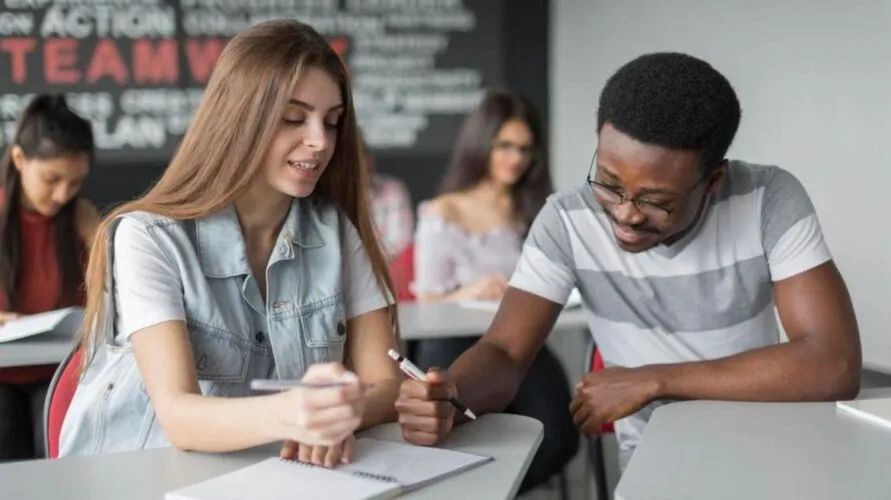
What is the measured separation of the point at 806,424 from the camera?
1.80 meters

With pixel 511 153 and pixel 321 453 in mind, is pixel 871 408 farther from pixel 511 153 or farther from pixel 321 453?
pixel 511 153

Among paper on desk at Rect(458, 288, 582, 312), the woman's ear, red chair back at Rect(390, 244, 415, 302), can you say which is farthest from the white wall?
the woman's ear

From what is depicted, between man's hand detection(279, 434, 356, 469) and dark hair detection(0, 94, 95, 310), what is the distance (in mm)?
2218

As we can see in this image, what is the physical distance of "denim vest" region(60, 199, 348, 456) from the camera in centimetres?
189

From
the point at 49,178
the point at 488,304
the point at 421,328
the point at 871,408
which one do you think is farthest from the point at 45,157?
the point at 871,408

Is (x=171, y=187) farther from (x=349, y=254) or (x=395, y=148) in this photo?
(x=395, y=148)

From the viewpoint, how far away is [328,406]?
1.49 m

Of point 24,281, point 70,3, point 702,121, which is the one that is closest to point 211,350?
point 702,121

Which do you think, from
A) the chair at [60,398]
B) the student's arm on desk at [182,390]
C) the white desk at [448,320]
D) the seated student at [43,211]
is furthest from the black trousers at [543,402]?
the student's arm on desk at [182,390]

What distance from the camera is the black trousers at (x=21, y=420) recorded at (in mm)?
2977

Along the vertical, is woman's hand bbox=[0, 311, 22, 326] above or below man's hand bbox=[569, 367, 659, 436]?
below

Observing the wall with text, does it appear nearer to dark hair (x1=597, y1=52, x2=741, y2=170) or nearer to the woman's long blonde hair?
the woman's long blonde hair

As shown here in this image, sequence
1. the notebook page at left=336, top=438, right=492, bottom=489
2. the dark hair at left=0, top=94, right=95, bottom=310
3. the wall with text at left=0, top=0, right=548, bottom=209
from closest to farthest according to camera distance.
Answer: the notebook page at left=336, top=438, right=492, bottom=489
the dark hair at left=0, top=94, right=95, bottom=310
the wall with text at left=0, top=0, right=548, bottom=209

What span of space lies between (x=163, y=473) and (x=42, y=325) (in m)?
1.61
